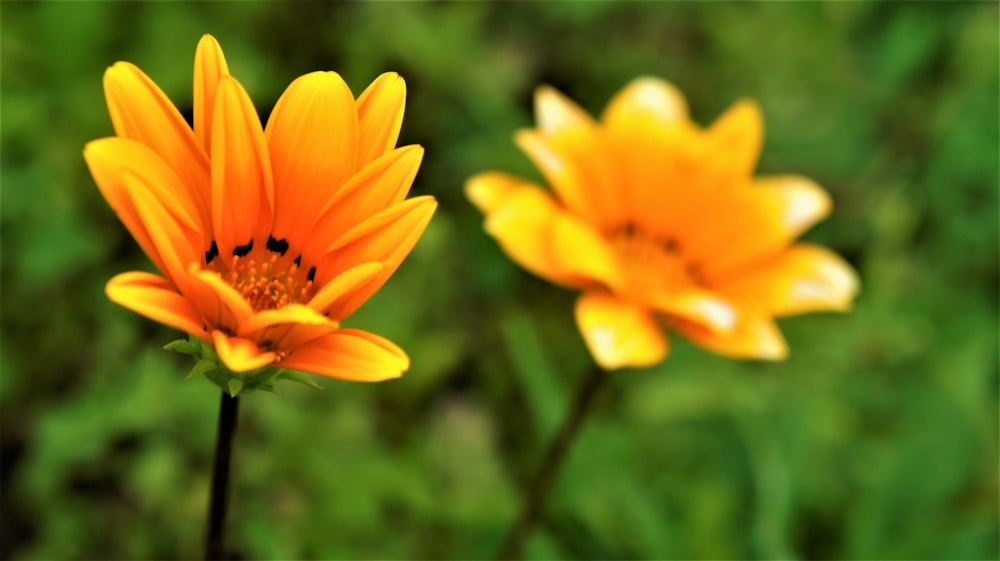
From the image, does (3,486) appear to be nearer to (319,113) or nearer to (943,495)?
(319,113)

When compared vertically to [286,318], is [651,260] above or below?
below

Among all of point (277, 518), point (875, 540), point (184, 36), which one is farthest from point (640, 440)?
point (184, 36)

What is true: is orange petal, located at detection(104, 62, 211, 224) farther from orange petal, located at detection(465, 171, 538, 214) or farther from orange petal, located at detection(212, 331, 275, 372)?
orange petal, located at detection(465, 171, 538, 214)

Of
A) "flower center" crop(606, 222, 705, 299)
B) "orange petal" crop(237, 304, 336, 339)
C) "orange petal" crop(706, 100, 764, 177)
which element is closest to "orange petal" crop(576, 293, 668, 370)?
"flower center" crop(606, 222, 705, 299)

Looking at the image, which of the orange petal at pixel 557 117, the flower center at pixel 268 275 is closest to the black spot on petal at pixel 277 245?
→ the flower center at pixel 268 275

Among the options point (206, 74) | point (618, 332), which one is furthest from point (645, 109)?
point (206, 74)

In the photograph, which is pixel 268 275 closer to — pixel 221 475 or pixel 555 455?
pixel 221 475
